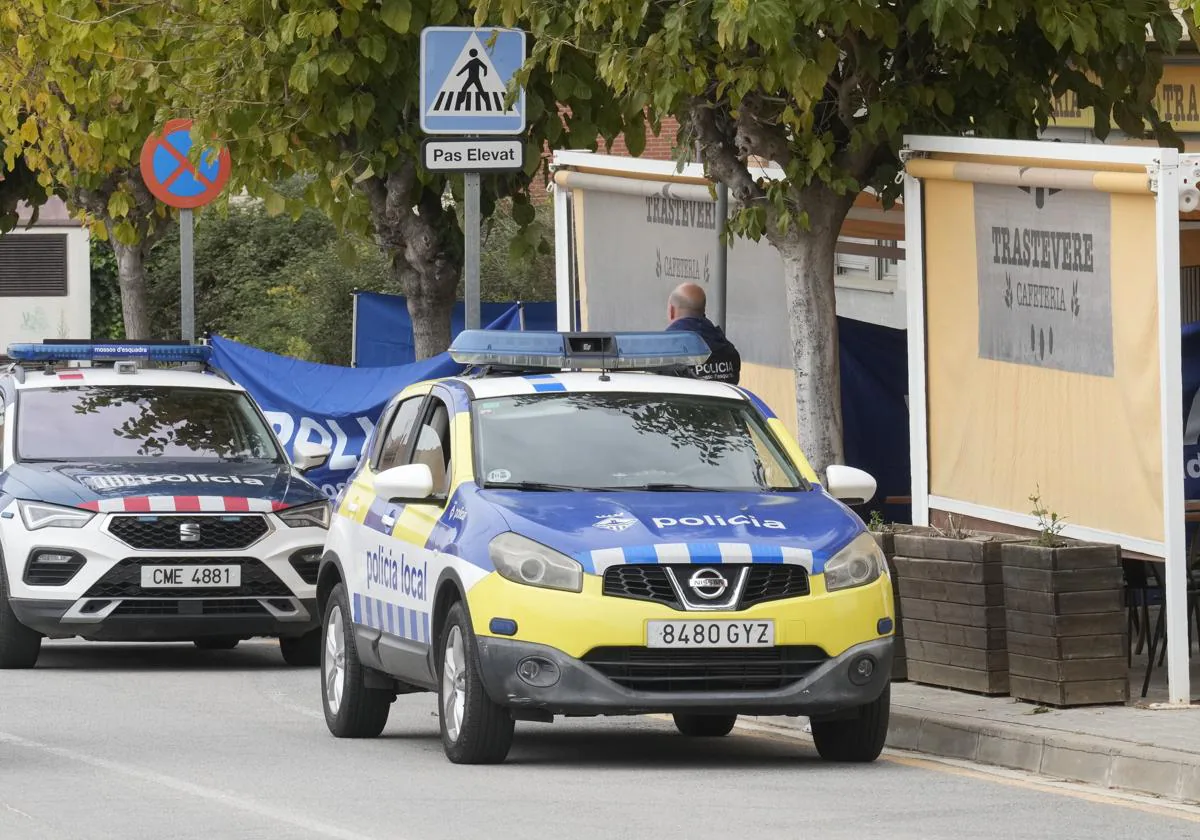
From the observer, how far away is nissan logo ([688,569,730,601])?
32.3ft

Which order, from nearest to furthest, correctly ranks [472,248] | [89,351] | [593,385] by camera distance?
[593,385], [472,248], [89,351]

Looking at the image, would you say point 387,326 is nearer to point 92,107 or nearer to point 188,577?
point 92,107

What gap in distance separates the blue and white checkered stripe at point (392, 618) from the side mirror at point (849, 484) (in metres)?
1.76

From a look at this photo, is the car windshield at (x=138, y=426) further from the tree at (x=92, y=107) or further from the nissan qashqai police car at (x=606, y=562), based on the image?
the nissan qashqai police car at (x=606, y=562)

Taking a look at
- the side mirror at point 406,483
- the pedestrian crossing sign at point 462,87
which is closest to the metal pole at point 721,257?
the pedestrian crossing sign at point 462,87

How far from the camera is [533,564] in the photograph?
988cm

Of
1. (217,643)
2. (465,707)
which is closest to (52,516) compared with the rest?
(217,643)

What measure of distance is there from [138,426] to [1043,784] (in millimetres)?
7504

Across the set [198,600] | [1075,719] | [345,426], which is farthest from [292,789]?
[345,426]

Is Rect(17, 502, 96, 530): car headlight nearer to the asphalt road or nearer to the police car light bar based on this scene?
the asphalt road

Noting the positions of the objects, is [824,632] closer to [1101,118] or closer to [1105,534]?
[1105,534]

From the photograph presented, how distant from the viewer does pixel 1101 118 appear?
1477 centimetres

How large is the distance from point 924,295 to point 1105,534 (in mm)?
2302

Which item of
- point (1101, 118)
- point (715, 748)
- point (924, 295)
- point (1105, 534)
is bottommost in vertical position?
point (715, 748)
